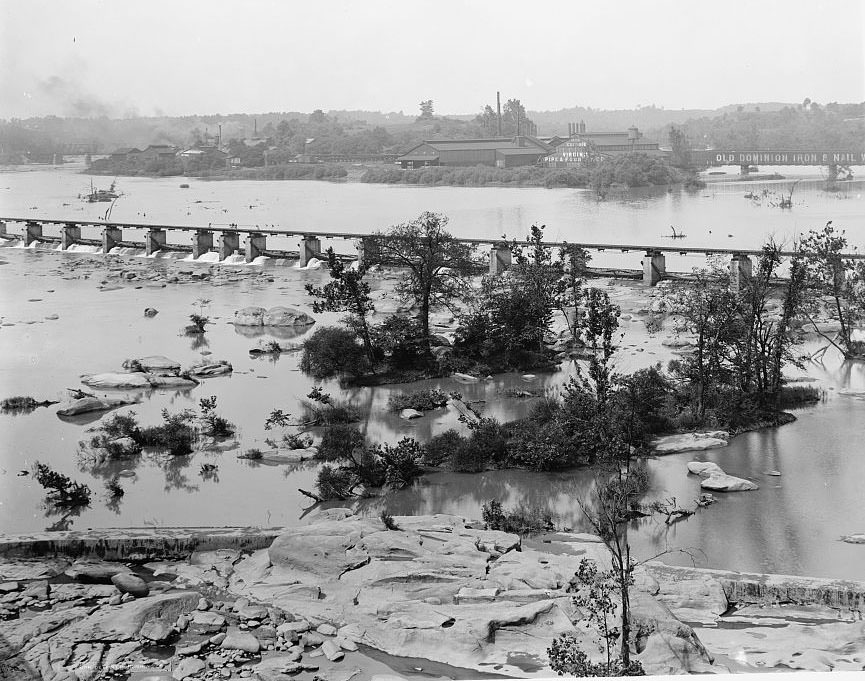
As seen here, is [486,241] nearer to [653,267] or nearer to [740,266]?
[653,267]

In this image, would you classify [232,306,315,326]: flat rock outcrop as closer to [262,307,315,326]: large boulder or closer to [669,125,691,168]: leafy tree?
[262,307,315,326]: large boulder

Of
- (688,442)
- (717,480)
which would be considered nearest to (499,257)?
(688,442)

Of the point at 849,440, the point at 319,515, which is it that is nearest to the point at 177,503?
the point at 319,515

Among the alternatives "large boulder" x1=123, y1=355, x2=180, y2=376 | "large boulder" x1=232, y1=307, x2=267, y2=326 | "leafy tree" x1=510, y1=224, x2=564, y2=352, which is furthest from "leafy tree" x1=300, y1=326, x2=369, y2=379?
"large boulder" x1=232, y1=307, x2=267, y2=326

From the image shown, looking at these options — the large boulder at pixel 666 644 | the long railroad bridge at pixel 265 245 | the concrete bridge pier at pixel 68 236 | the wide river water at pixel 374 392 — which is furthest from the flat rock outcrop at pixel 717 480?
the concrete bridge pier at pixel 68 236

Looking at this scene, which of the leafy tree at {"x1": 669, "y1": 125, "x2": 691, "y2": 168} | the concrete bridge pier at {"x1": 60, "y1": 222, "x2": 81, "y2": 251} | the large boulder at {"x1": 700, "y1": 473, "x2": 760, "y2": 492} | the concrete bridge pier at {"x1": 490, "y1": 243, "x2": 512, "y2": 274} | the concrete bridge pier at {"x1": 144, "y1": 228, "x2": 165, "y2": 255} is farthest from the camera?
the concrete bridge pier at {"x1": 60, "y1": 222, "x2": 81, "y2": 251}

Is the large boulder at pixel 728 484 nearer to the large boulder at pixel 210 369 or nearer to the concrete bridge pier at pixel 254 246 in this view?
the large boulder at pixel 210 369
